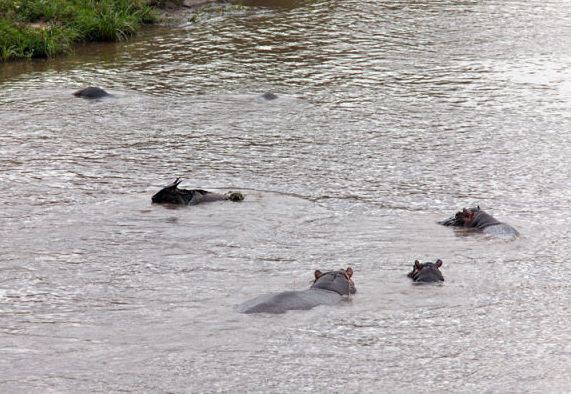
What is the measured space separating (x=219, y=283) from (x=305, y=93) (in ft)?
23.2

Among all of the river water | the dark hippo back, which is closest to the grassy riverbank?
the river water

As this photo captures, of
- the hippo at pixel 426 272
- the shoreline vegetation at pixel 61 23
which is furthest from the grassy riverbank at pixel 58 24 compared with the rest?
the hippo at pixel 426 272

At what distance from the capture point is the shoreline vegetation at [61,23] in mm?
18062

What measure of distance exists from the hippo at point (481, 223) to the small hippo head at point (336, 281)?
1.84 m

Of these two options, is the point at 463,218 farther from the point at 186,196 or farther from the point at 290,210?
the point at 186,196

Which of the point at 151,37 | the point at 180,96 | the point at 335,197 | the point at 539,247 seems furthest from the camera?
the point at 151,37

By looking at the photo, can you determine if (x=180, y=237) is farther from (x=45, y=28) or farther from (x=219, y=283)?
(x=45, y=28)

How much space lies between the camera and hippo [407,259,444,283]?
28.3 ft

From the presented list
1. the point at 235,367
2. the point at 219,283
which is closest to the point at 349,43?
the point at 219,283

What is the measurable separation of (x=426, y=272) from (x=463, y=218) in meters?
1.53

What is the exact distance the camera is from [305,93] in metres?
15.5

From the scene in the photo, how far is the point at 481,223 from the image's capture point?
9.95 meters

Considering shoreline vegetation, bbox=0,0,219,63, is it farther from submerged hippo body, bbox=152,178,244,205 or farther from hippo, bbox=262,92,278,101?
submerged hippo body, bbox=152,178,244,205

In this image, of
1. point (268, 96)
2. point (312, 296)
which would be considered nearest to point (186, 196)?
point (312, 296)
